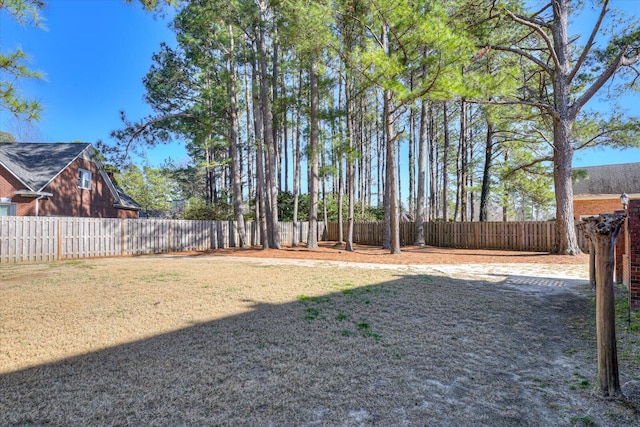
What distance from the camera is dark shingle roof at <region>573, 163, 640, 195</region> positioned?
21938 mm

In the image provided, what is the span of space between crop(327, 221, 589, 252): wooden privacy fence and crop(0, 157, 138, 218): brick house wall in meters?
15.1

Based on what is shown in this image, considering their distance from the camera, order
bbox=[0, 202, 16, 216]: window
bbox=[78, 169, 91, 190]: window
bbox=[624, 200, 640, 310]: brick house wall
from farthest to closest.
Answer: bbox=[78, 169, 91, 190]: window < bbox=[0, 202, 16, 216]: window < bbox=[624, 200, 640, 310]: brick house wall

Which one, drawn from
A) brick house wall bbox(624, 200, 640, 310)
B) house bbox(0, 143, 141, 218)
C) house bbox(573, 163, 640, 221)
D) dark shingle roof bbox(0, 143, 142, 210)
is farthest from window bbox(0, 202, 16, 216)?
house bbox(573, 163, 640, 221)

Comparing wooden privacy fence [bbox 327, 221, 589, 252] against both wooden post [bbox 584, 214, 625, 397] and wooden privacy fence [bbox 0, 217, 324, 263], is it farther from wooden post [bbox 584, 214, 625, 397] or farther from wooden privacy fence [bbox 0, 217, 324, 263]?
wooden post [bbox 584, 214, 625, 397]

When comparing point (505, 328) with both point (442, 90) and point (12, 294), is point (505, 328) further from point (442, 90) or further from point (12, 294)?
point (442, 90)

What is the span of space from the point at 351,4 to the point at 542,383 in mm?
12900

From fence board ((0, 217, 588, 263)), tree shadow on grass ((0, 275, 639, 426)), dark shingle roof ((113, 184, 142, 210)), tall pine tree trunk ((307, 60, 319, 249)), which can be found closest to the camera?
tree shadow on grass ((0, 275, 639, 426))

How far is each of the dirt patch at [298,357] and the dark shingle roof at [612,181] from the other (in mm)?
23095

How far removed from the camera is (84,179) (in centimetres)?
1680

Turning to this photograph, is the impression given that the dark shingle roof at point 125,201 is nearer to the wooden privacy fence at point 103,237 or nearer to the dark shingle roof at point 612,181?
the wooden privacy fence at point 103,237

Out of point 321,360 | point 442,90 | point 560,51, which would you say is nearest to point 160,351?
point 321,360

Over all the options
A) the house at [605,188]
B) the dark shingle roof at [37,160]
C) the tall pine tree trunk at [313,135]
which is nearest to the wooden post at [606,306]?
the tall pine tree trunk at [313,135]

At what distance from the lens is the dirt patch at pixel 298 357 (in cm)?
204

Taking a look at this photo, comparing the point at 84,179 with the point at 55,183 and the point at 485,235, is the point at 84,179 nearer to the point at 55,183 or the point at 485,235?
the point at 55,183
